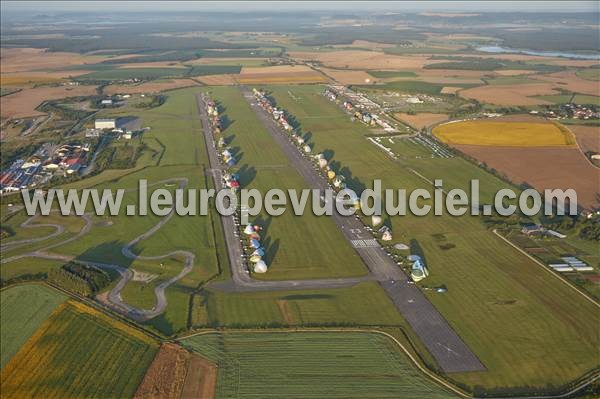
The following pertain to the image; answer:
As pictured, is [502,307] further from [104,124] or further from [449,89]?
[449,89]

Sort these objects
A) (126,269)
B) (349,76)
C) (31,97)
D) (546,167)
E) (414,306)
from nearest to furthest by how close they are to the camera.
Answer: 1. (414,306)
2. (126,269)
3. (546,167)
4. (31,97)
5. (349,76)

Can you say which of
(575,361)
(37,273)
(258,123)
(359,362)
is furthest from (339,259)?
(258,123)

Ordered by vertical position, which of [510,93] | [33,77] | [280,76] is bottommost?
[510,93]

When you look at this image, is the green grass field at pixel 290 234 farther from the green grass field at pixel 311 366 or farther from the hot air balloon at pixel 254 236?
the green grass field at pixel 311 366

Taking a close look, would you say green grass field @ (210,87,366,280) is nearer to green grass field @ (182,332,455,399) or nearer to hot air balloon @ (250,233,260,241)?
hot air balloon @ (250,233,260,241)

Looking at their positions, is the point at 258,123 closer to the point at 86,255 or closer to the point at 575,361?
the point at 86,255

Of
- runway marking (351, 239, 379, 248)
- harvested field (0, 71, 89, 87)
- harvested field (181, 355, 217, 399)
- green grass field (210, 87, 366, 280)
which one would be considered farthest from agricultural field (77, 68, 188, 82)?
harvested field (181, 355, 217, 399)

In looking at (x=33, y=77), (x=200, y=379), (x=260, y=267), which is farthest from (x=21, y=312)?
(x=33, y=77)
